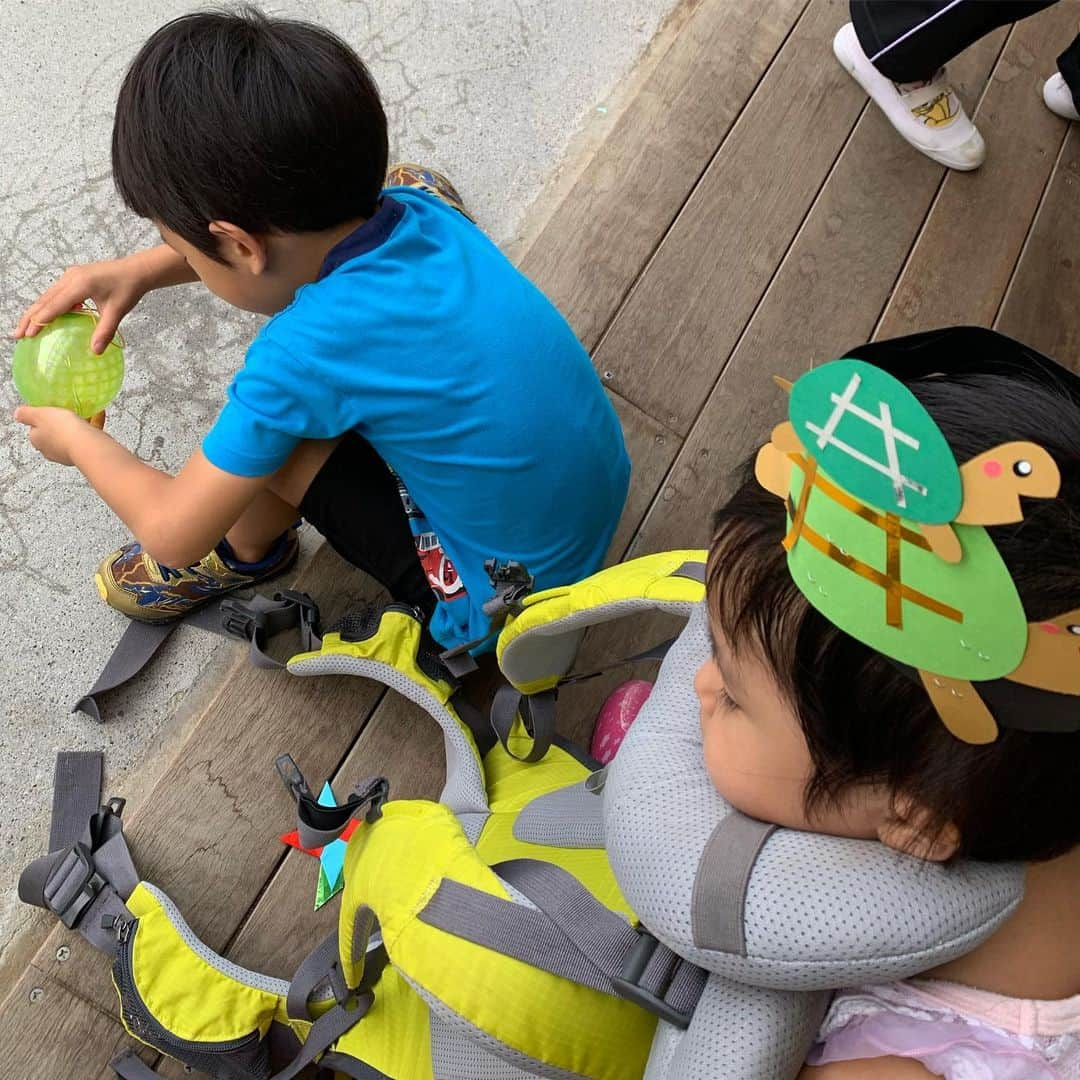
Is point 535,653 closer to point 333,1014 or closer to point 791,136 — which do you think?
point 333,1014

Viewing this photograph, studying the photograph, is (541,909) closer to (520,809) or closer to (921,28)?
(520,809)

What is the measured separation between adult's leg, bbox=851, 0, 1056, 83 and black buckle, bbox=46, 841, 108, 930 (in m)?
1.46

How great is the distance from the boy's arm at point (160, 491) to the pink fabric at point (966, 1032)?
71 cm

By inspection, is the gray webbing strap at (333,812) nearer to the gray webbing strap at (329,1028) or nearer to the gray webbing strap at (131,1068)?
the gray webbing strap at (329,1028)

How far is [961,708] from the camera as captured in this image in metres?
0.50

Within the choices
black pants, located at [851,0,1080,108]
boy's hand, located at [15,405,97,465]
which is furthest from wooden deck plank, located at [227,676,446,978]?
black pants, located at [851,0,1080,108]

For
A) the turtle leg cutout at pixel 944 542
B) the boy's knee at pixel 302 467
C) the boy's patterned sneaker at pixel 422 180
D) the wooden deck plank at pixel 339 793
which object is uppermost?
the turtle leg cutout at pixel 944 542

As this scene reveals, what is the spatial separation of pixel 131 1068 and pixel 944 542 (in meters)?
0.95

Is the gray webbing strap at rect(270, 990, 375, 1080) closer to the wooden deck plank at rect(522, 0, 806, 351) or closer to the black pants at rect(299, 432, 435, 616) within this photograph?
the black pants at rect(299, 432, 435, 616)

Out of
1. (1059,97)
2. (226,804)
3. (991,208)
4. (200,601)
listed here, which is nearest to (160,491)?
(200,601)

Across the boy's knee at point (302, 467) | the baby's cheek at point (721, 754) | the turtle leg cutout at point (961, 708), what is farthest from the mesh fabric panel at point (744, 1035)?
the boy's knee at point (302, 467)

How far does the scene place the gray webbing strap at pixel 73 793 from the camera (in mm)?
1099

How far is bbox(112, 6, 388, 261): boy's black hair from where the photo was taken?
0.86 meters

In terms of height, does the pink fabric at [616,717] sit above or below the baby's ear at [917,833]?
below
